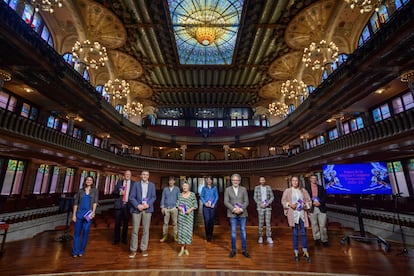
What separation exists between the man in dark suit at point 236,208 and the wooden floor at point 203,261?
29cm

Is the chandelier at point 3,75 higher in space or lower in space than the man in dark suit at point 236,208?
higher

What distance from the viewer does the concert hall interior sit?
464cm

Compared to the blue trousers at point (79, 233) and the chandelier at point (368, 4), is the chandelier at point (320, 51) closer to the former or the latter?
the chandelier at point (368, 4)

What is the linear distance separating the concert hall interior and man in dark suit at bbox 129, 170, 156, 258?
36cm

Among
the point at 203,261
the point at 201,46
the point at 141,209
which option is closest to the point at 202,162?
the point at 201,46

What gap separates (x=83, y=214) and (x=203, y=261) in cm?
278

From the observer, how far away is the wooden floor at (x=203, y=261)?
3.37m

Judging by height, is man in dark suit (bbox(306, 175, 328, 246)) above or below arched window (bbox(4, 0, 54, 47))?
below

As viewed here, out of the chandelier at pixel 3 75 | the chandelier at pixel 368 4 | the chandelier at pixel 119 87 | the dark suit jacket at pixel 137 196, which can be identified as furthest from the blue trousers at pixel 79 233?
the chandelier at pixel 368 4

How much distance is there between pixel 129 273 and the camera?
10.7ft

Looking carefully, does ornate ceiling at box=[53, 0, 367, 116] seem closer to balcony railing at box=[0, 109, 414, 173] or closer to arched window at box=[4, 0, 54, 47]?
arched window at box=[4, 0, 54, 47]

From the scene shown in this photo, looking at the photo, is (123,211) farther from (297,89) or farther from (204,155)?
(204,155)

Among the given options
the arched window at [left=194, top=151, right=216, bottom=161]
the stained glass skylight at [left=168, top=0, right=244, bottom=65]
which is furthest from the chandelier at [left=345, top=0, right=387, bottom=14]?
the arched window at [left=194, top=151, right=216, bottom=161]

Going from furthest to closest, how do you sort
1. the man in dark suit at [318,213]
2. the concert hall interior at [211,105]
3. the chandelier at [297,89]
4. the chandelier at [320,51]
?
the chandelier at [297,89]
the chandelier at [320,51]
the man in dark suit at [318,213]
the concert hall interior at [211,105]
